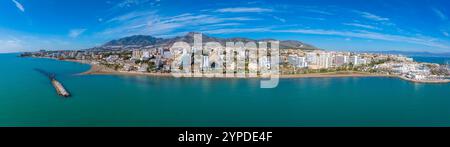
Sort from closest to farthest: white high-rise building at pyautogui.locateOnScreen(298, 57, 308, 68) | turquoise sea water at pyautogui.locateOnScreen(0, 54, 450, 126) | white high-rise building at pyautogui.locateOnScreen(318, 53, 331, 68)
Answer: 1. turquoise sea water at pyautogui.locateOnScreen(0, 54, 450, 126)
2. white high-rise building at pyautogui.locateOnScreen(298, 57, 308, 68)
3. white high-rise building at pyautogui.locateOnScreen(318, 53, 331, 68)

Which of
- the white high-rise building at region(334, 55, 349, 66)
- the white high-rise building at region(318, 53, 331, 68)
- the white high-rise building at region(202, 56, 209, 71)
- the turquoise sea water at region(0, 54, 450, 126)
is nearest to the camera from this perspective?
the turquoise sea water at region(0, 54, 450, 126)

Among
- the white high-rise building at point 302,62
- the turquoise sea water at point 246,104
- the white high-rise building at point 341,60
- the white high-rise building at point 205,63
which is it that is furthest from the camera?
the white high-rise building at point 341,60

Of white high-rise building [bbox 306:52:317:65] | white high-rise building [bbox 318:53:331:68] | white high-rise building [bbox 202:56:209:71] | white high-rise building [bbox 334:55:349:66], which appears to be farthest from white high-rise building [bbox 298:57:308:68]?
white high-rise building [bbox 202:56:209:71]

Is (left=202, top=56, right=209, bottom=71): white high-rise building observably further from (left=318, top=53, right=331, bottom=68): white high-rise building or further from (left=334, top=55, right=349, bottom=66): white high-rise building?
(left=334, top=55, right=349, bottom=66): white high-rise building

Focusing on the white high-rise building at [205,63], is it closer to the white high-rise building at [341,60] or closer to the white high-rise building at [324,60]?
the white high-rise building at [324,60]

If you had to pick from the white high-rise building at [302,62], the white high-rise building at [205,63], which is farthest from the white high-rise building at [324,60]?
the white high-rise building at [205,63]

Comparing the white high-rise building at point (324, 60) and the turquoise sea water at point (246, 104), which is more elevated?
the white high-rise building at point (324, 60)

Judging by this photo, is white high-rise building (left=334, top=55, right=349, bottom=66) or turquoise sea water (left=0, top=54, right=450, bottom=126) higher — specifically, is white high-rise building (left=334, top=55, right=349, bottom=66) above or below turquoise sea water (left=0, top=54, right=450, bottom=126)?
above

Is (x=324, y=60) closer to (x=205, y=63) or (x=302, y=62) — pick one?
(x=302, y=62)

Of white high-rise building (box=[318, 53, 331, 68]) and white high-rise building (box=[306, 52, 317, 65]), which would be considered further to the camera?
white high-rise building (box=[318, 53, 331, 68])

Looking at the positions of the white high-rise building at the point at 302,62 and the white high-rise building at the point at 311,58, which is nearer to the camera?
the white high-rise building at the point at 311,58

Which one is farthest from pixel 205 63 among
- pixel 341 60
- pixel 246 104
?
pixel 341 60
